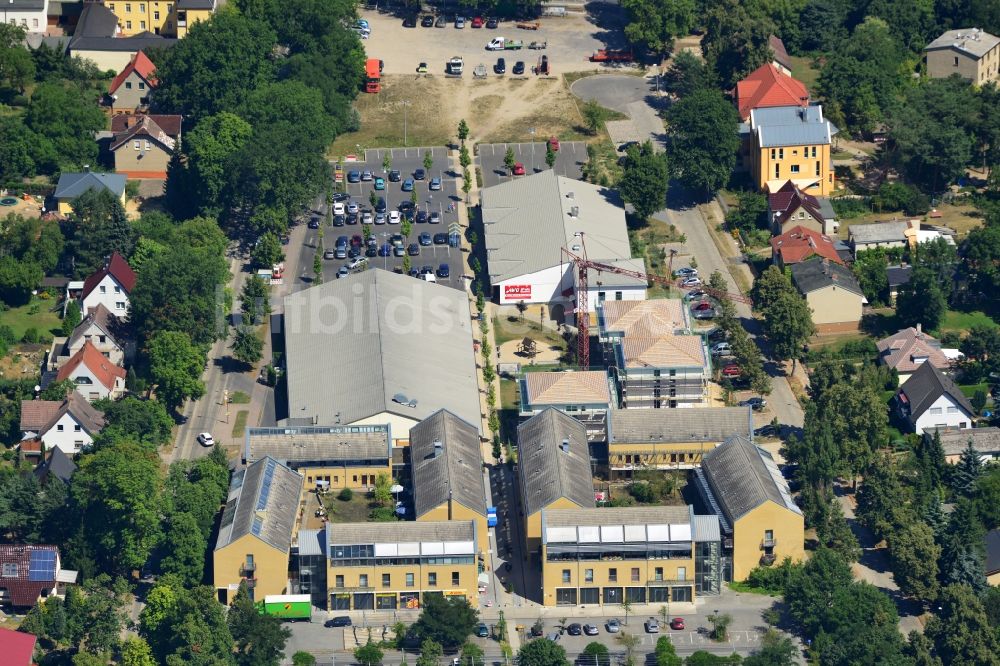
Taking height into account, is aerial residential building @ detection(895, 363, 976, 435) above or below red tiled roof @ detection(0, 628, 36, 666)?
above

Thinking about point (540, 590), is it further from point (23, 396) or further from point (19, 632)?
point (23, 396)

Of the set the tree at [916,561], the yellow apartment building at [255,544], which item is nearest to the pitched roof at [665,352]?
the tree at [916,561]

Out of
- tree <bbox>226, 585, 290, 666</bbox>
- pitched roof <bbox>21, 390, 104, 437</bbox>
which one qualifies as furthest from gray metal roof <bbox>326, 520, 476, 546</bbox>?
pitched roof <bbox>21, 390, 104, 437</bbox>

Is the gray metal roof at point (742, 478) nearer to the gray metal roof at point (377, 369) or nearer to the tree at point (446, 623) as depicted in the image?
the gray metal roof at point (377, 369)

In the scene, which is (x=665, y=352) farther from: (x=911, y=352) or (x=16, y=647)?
(x=16, y=647)

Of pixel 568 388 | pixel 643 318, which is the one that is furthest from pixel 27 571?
pixel 643 318

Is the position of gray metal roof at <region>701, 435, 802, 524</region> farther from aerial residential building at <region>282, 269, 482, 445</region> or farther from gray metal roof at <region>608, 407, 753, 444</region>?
aerial residential building at <region>282, 269, 482, 445</region>
